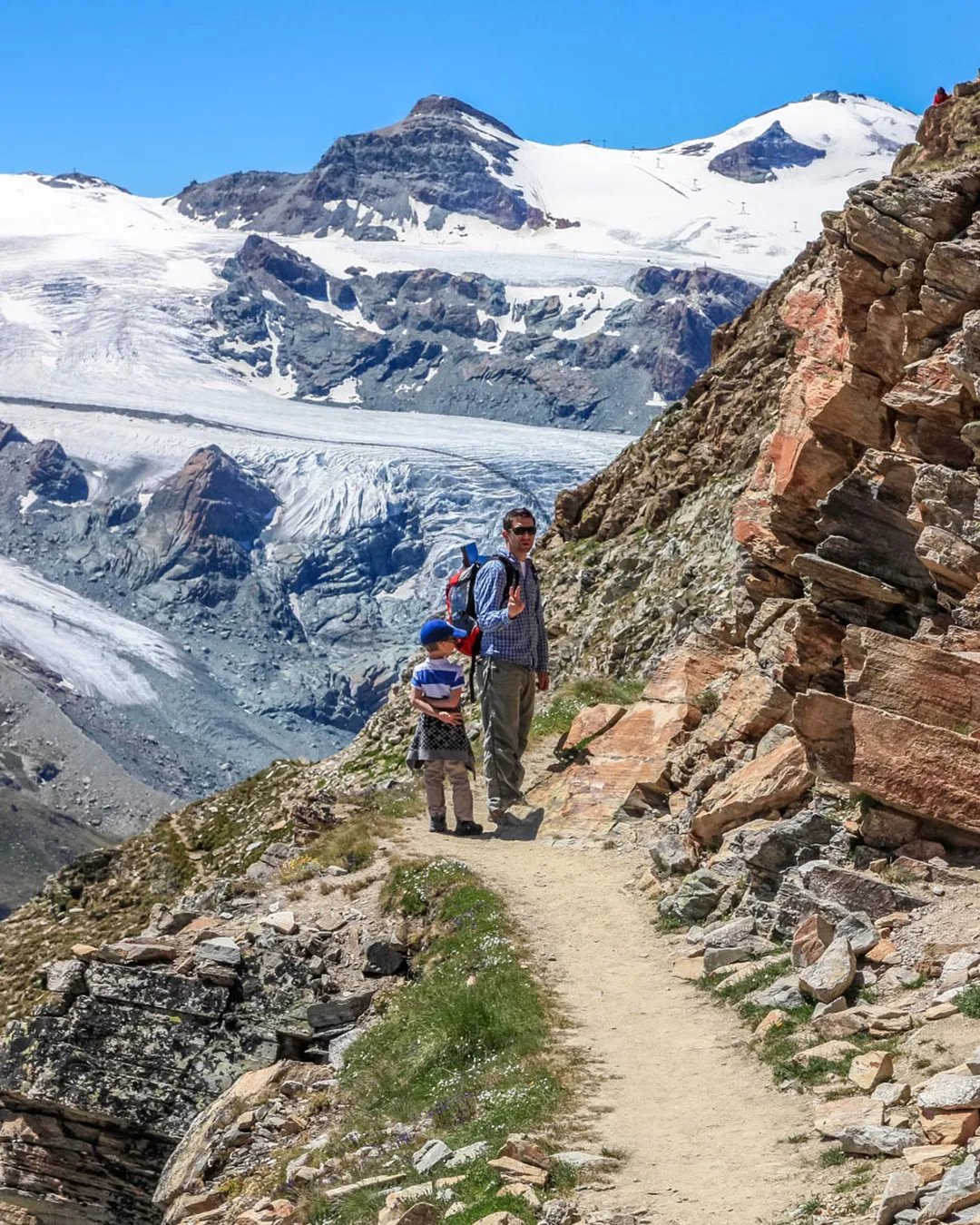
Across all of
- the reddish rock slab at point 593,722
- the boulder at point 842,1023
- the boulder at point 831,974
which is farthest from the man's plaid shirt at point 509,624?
the boulder at point 842,1023

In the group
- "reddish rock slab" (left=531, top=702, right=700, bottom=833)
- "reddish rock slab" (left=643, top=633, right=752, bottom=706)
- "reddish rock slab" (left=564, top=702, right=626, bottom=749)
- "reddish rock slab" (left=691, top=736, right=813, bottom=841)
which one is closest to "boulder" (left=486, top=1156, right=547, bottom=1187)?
"reddish rock slab" (left=691, top=736, right=813, bottom=841)

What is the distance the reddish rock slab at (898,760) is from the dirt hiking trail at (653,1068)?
2048 millimetres

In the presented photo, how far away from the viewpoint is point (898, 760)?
10.8 metres

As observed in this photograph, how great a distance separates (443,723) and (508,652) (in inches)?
44.2

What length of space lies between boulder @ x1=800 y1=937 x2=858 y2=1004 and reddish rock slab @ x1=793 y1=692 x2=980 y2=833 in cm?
159

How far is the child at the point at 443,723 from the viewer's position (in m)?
16.7

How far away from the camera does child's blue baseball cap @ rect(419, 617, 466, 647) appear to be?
54.1 ft

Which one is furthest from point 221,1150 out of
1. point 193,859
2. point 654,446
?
point 654,446

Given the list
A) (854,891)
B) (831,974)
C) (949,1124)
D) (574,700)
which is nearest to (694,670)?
(574,700)

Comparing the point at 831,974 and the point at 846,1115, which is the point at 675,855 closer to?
the point at 831,974

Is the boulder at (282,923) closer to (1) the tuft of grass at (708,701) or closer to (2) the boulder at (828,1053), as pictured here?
(1) the tuft of grass at (708,701)

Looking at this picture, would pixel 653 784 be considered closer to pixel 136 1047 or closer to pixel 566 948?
pixel 566 948

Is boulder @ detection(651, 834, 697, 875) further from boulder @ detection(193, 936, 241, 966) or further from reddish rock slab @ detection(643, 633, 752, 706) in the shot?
boulder @ detection(193, 936, 241, 966)

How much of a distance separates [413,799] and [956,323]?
9630 millimetres
